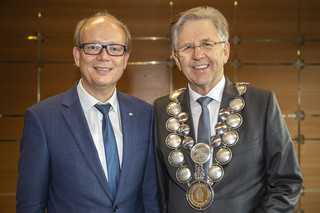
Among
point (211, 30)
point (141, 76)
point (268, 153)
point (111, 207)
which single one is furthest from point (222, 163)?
point (141, 76)

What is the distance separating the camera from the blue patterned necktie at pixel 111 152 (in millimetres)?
1708

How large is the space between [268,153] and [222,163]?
0.24 metres

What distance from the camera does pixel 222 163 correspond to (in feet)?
5.43

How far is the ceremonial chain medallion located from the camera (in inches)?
64.7

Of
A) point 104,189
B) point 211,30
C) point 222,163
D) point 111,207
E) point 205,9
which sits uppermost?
point 205,9

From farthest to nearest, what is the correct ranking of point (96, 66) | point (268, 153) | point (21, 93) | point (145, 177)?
point (21, 93)
point (145, 177)
point (96, 66)
point (268, 153)

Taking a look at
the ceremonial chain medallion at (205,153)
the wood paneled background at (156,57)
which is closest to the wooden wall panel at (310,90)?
the wood paneled background at (156,57)

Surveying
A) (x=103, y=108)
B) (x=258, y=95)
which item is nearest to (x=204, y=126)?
(x=258, y=95)

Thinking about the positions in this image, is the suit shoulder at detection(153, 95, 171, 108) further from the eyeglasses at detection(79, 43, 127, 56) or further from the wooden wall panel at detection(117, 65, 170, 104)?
the wooden wall panel at detection(117, 65, 170, 104)

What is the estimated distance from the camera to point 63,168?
166cm

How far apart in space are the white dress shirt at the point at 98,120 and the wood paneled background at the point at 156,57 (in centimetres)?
212

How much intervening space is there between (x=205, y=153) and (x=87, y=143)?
2.12 feet

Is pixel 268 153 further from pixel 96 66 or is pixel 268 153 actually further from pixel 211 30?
pixel 96 66

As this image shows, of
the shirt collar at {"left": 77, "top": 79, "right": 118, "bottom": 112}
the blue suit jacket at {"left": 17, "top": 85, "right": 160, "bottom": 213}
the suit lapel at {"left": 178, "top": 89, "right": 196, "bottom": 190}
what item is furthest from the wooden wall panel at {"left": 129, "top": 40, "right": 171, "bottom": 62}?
the blue suit jacket at {"left": 17, "top": 85, "right": 160, "bottom": 213}
